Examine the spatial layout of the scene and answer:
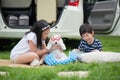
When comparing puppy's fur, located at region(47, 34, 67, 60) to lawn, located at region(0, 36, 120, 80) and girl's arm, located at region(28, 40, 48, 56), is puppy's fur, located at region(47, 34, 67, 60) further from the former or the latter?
lawn, located at region(0, 36, 120, 80)

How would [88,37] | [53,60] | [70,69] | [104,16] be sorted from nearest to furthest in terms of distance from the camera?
[70,69] < [53,60] < [88,37] < [104,16]

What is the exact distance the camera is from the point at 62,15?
34.8 ft

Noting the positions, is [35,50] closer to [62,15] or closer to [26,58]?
Answer: [26,58]

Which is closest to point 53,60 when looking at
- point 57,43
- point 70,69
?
point 57,43

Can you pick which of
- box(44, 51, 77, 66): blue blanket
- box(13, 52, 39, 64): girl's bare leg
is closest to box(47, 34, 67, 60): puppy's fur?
box(44, 51, 77, 66): blue blanket

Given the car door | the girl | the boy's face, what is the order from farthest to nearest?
the car door
the boy's face
the girl

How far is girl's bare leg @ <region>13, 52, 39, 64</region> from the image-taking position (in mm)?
8164

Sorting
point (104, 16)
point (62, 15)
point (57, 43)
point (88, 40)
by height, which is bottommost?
point (104, 16)

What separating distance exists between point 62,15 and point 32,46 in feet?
8.03

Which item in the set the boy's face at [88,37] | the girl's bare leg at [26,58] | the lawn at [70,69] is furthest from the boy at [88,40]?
the lawn at [70,69]

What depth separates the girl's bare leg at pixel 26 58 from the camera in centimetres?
816

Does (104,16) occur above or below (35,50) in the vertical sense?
below

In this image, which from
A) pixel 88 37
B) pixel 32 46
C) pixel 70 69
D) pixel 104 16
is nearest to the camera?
pixel 70 69

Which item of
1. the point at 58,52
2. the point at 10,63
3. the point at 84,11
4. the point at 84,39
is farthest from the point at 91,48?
the point at 84,11
